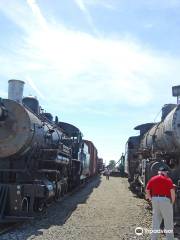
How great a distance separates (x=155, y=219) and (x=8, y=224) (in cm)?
461

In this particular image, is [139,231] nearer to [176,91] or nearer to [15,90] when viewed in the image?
[15,90]

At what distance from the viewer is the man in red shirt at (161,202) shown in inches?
334

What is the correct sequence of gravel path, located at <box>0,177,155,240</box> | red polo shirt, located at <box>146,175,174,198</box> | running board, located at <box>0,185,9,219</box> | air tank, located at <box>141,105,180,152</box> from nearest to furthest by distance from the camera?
1. red polo shirt, located at <box>146,175,174,198</box>
2. gravel path, located at <box>0,177,155,240</box>
3. running board, located at <box>0,185,9,219</box>
4. air tank, located at <box>141,105,180,152</box>

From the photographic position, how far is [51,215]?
13.2 metres

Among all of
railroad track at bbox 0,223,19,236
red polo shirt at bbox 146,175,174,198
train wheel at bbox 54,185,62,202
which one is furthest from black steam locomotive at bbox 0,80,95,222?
red polo shirt at bbox 146,175,174,198

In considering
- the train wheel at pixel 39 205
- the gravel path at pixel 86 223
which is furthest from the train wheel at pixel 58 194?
the train wheel at pixel 39 205

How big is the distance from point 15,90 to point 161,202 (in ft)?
23.7

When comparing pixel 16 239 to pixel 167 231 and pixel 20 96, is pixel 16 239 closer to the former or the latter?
pixel 167 231

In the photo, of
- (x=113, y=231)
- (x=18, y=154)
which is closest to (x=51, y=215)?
(x=18, y=154)

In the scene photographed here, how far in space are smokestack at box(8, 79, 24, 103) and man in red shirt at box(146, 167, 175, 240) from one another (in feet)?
21.7

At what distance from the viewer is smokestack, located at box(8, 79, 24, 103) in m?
14.2

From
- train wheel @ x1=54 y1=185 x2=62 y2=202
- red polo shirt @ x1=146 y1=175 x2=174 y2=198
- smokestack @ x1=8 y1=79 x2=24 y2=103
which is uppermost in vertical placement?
smokestack @ x1=8 y1=79 x2=24 y2=103

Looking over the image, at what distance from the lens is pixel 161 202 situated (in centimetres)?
858

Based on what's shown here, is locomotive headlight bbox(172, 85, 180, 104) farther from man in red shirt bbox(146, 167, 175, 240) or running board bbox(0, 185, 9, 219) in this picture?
man in red shirt bbox(146, 167, 175, 240)
